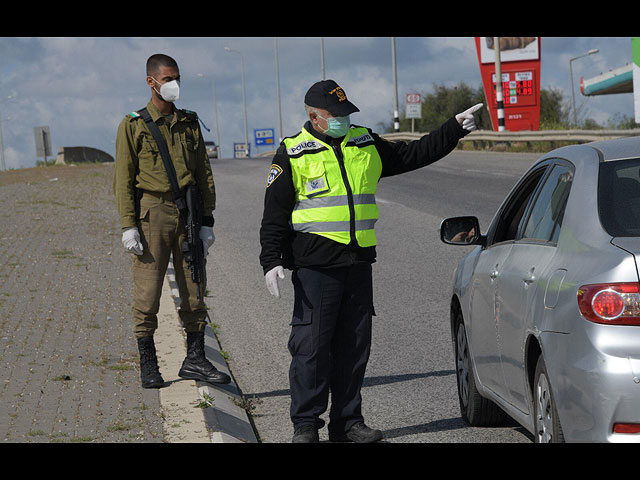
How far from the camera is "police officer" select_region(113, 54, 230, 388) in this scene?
652 centimetres

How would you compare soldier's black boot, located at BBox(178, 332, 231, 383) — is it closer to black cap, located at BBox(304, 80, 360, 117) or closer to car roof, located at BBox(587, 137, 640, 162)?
black cap, located at BBox(304, 80, 360, 117)

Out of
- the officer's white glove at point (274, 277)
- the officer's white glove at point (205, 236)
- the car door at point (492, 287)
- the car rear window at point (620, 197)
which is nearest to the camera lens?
the car rear window at point (620, 197)

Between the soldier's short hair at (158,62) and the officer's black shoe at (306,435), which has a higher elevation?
the soldier's short hair at (158,62)

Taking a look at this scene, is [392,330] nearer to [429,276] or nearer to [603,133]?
[429,276]

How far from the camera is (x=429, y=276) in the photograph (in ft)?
39.3

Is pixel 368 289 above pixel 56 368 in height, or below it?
above

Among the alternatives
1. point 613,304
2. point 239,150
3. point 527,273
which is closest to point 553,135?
point 527,273

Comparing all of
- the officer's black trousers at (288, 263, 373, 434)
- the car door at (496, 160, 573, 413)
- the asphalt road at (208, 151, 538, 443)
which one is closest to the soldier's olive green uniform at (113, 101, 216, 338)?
the asphalt road at (208, 151, 538, 443)

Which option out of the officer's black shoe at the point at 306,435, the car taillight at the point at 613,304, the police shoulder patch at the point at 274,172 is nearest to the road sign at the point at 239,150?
the police shoulder patch at the point at 274,172

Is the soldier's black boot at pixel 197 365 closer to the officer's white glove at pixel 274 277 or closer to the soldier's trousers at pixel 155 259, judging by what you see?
the soldier's trousers at pixel 155 259

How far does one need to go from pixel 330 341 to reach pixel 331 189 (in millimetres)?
838

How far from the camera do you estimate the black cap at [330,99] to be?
5.38m
